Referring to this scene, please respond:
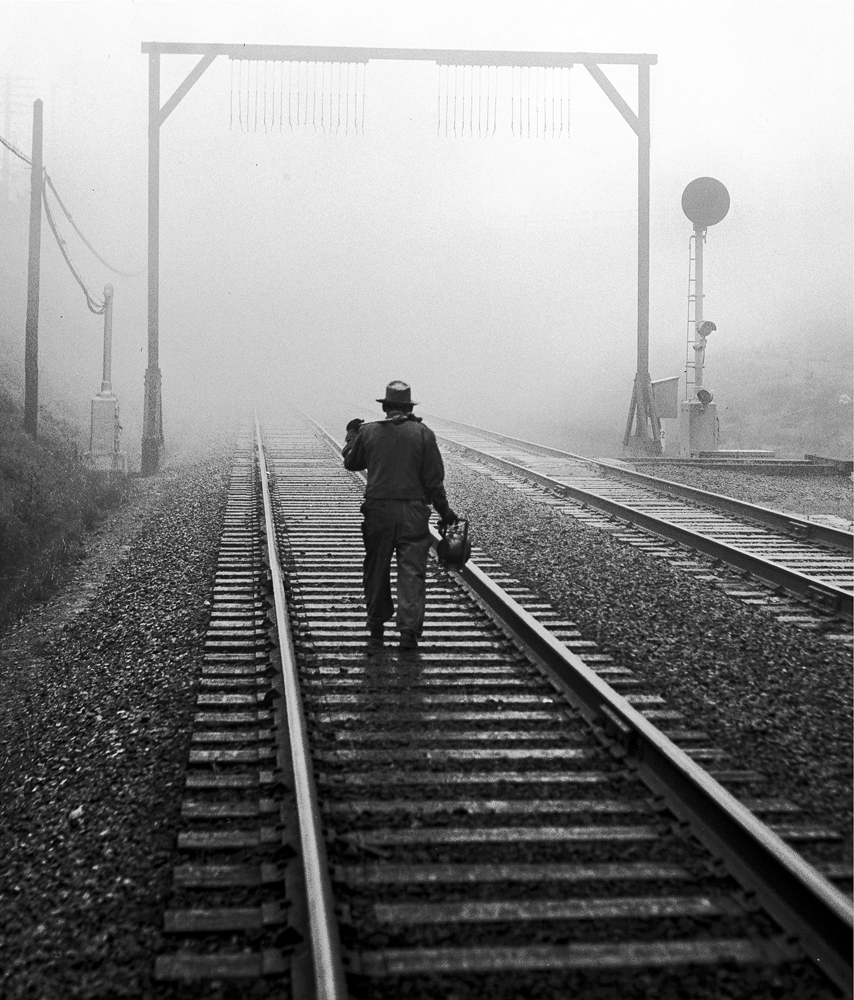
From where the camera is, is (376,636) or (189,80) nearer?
(376,636)

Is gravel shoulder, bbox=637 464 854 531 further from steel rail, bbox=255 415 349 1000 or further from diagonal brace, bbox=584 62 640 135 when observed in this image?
steel rail, bbox=255 415 349 1000

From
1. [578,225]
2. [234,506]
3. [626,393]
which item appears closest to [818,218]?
[578,225]

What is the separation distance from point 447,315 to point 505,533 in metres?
62.1

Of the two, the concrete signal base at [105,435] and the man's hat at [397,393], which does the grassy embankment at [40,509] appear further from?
the man's hat at [397,393]

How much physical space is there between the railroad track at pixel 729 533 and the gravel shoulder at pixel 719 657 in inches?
15.7

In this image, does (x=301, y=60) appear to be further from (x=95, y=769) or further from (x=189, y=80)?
(x=95, y=769)

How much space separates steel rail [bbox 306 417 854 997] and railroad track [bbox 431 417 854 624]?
2.44 meters

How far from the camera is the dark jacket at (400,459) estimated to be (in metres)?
6.30

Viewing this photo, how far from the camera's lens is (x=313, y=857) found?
350 centimetres

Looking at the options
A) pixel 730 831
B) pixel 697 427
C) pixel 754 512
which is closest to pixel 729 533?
pixel 754 512

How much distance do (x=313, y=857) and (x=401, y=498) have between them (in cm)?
310

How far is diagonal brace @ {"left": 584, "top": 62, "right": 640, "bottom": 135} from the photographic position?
63.4ft

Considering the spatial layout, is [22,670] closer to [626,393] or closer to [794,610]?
[794,610]

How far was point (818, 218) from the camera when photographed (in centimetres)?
6356
